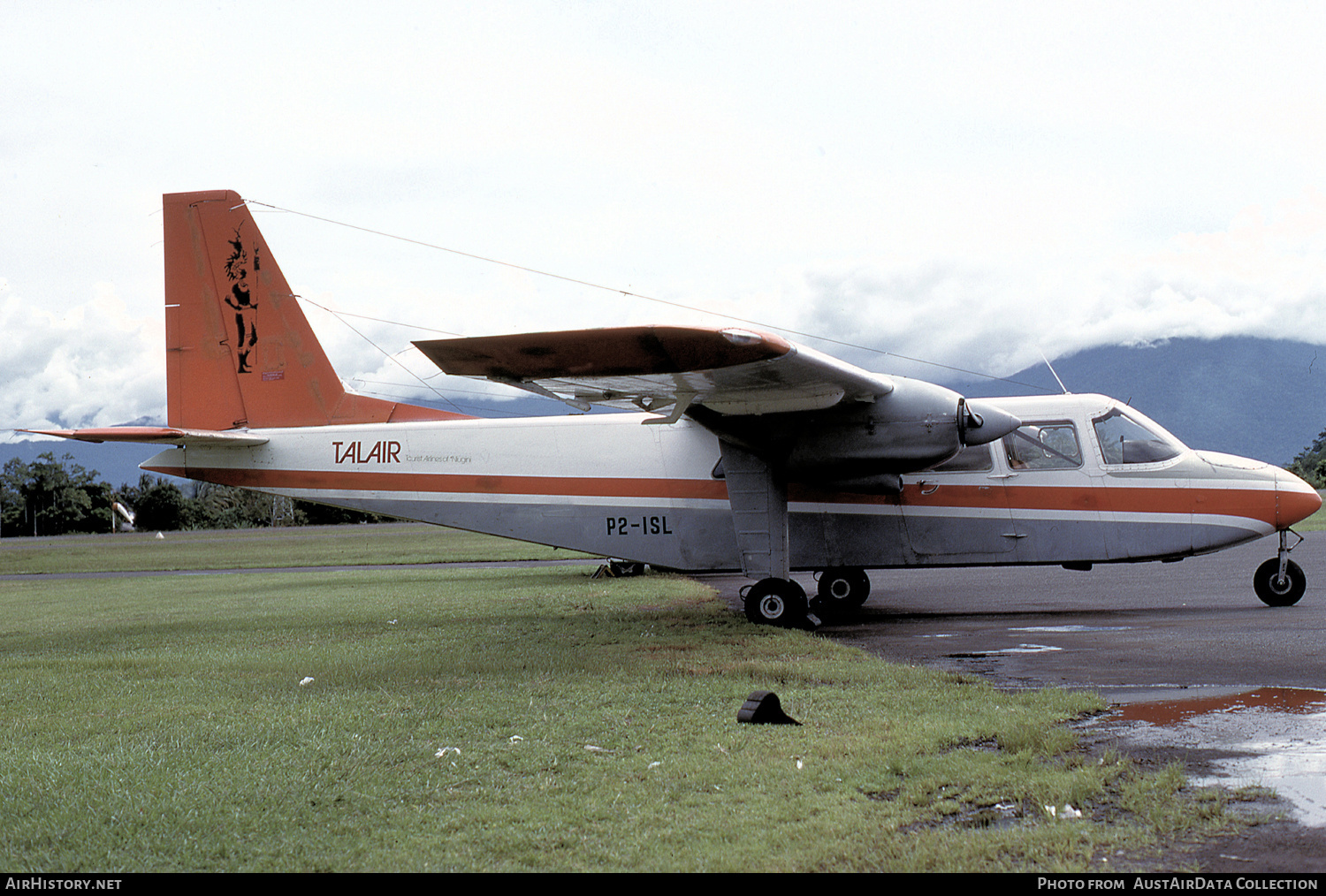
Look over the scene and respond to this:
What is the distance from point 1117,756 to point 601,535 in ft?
28.9

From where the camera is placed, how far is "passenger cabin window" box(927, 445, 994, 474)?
12.3m

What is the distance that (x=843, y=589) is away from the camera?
14.1 meters

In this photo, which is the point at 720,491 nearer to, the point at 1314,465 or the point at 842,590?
the point at 842,590

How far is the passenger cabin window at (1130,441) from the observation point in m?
12.2

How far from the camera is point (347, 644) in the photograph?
1065 centimetres

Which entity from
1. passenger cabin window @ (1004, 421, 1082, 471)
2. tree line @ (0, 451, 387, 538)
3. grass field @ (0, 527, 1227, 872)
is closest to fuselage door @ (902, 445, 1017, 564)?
passenger cabin window @ (1004, 421, 1082, 471)

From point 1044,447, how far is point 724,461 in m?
4.29

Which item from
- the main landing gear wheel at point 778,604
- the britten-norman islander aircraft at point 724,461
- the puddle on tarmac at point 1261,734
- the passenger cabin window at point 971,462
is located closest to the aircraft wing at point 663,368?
the britten-norman islander aircraft at point 724,461

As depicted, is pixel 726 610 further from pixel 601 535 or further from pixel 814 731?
pixel 814 731

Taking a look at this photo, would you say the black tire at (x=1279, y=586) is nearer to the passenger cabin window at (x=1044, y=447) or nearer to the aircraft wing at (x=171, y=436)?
the passenger cabin window at (x=1044, y=447)

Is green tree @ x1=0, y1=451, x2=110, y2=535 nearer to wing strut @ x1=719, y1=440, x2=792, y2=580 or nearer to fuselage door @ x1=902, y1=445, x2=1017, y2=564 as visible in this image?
wing strut @ x1=719, y1=440, x2=792, y2=580

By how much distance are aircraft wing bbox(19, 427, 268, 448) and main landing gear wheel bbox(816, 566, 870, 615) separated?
8536 mm

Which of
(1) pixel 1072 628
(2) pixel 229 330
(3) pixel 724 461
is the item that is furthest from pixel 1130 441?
(2) pixel 229 330
